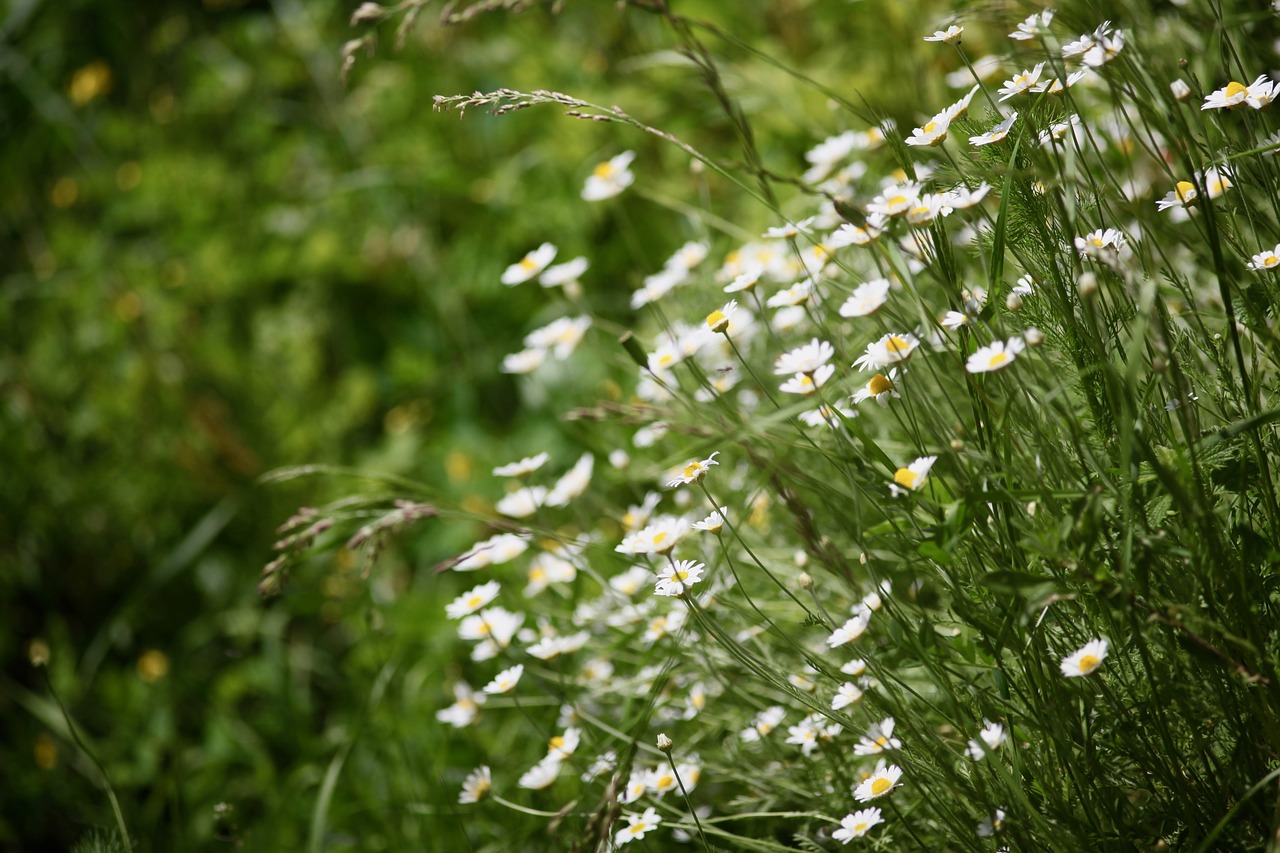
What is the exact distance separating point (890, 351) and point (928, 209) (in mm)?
154

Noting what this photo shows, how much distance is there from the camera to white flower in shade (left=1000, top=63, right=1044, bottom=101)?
1.05 metres

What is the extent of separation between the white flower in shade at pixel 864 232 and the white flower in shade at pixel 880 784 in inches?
20.6

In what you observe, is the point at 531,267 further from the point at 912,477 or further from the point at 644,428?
the point at 912,477

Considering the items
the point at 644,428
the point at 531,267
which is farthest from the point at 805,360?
the point at 531,267

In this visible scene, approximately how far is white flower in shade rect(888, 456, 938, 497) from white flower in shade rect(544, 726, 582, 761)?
545 millimetres

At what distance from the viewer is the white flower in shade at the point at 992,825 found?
3.02 feet

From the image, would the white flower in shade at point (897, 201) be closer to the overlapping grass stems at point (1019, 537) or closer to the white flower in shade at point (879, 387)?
the overlapping grass stems at point (1019, 537)

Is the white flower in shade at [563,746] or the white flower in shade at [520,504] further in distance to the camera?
the white flower in shade at [520,504]

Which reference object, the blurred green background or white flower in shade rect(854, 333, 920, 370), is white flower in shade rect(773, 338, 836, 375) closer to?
white flower in shade rect(854, 333, 920, 370)

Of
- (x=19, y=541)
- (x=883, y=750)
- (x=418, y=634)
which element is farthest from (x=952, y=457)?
(x=19, y=541)

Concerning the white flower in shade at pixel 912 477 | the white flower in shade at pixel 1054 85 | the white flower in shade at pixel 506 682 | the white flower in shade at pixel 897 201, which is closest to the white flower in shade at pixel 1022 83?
the white flower in shade at pixel 1054 85

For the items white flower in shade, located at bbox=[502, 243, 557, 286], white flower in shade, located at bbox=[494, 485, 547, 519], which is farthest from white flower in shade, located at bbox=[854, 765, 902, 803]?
white flower in shade, located at bbox=[502, 243, 557, 286]

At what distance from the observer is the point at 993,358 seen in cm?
92

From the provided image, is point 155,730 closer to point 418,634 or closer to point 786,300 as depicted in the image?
point 418,634
